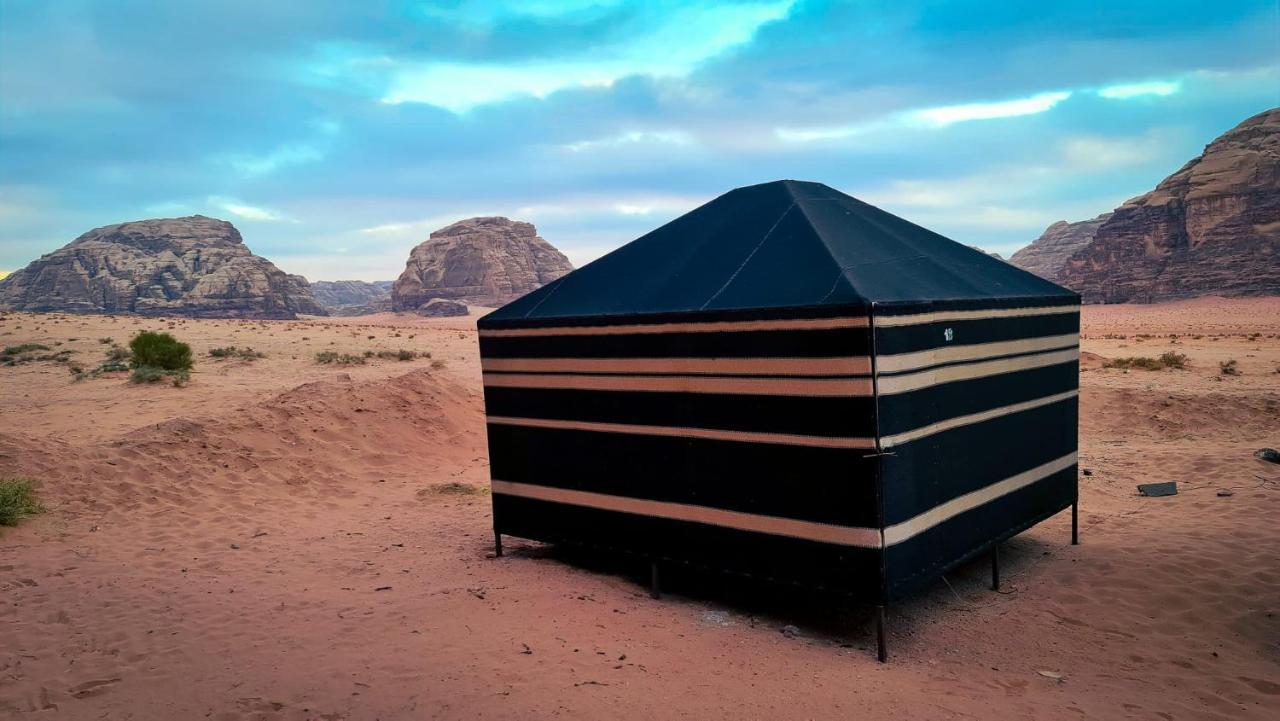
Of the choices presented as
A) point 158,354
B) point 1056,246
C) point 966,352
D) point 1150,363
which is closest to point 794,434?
point 966,352

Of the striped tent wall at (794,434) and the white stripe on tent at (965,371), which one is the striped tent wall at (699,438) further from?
the white stripe on tent at (965,371)

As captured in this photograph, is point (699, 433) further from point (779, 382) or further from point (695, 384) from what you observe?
point (779, 382)

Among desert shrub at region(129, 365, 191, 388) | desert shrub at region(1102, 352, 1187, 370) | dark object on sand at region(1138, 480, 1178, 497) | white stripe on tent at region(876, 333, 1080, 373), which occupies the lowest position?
dark object on sand at region(1138, 480, 1178, 497)

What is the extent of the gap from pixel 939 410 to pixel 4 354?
28.3 m

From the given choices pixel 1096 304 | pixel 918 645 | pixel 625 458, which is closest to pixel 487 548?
pixel 625 458

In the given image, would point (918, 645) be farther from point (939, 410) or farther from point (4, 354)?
point (4, 354)

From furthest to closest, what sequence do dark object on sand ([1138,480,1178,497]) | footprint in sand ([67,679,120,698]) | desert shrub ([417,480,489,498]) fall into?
desert shrub ([417,480,489,498]), dark object on sand ([1138,480,1178,497]), footprint in sand ([67,679,120,698])

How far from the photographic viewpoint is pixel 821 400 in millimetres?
5242

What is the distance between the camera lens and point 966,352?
5.94 m

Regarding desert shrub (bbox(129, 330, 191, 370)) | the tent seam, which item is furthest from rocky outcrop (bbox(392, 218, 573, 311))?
the tent seam

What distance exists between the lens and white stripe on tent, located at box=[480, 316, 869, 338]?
16.8ft

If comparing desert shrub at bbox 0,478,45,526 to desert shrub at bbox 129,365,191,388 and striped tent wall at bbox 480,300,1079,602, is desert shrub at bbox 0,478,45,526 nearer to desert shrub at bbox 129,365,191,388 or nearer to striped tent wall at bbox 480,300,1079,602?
striped tent wall at bbox 480,300,1079,602

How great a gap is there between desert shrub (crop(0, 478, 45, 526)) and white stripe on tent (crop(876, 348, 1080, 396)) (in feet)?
31.0

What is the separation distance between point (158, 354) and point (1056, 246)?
177222 millimetres
